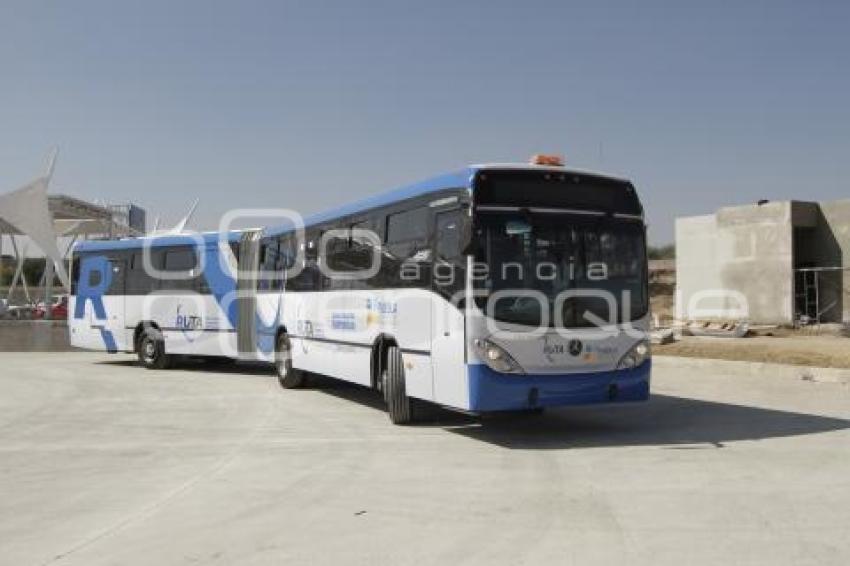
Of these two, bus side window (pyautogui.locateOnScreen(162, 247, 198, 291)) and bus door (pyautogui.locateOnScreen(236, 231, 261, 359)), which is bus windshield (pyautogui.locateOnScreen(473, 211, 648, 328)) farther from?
bus side window (pyautogui.locateOnScreen(162, 247, 198, 291))

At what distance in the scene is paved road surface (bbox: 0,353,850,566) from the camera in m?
5.93

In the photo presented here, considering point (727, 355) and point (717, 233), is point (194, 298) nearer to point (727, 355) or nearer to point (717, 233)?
point (727, 355)

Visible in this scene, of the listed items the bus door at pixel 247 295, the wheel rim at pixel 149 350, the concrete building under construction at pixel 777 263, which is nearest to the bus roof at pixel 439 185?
the bus door at pixel 247 295

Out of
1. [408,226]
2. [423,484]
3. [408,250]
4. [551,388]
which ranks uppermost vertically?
[408,226]

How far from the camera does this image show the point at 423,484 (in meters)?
8.00

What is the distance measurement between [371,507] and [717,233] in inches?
1237

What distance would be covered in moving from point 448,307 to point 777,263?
26.3 meters

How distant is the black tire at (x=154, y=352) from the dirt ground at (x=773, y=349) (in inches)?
472

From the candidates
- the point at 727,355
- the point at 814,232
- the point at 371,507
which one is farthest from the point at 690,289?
the point at 371,507

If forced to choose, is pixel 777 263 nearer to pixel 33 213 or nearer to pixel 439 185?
pixel 439 185

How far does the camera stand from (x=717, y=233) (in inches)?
1416

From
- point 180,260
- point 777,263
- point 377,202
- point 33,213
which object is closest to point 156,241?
point 180,260

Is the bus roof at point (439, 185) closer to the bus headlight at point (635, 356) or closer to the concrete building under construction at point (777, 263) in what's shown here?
the bus headlight at point (635, 356)

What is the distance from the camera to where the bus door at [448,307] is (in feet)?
33.1
